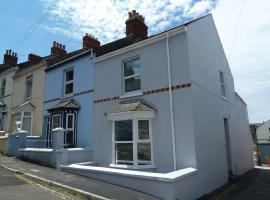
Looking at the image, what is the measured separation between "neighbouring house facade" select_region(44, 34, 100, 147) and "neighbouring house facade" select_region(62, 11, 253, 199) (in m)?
0.64

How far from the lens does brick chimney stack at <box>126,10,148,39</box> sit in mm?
14867

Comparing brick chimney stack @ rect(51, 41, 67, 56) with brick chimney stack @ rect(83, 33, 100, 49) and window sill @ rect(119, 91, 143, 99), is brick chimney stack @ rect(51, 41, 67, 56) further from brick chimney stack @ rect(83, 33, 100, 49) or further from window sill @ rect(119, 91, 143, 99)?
window sill @ rect(119, 91, 143, 99)

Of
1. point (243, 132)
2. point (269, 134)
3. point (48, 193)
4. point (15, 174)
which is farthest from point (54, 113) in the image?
point (269, 134)

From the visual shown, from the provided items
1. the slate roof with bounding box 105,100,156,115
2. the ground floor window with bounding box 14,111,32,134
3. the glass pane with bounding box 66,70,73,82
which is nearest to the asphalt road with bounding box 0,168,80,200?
the slate roof with bounding box 105,100,156,115

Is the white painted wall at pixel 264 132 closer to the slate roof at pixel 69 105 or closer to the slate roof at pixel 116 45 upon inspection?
the slate roof at pixel 116 45

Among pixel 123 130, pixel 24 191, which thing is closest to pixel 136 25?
pixel 123 130

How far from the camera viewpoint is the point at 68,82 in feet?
50.9

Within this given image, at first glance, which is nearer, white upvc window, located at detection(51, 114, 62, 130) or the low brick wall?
white upvc window, located at detection(51, 114, 62, 130)

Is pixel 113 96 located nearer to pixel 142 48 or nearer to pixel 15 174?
pixel 142 48

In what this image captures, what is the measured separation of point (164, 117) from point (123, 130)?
211 centimetres

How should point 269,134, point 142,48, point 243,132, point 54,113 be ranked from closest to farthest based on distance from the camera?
point 142,48 < point 54,113 < point 243,132 < point 269,134

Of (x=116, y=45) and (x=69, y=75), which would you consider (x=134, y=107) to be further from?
(x=69, y=75)

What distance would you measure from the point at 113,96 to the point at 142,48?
284 cm

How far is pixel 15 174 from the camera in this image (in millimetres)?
9469
